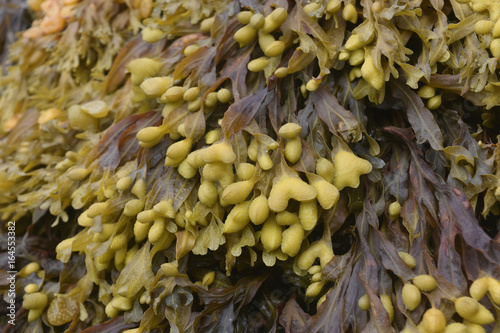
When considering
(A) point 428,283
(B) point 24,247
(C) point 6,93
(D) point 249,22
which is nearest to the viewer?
(A) point 428,283

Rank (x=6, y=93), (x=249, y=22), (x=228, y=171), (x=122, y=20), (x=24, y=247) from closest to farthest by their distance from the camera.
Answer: (x=228, y=171) → (x=249, y=22) → (x=24, y=247) → (x=122, y=20) → (x=6, y=93)

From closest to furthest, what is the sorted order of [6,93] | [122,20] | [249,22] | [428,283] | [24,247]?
[428,283] → [249,22] → [24,247] → [122,20] → [6,93]

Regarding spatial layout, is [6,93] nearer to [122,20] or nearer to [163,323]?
[122,20]

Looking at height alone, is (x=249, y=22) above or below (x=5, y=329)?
above

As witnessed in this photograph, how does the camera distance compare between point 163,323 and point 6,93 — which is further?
point 6,93

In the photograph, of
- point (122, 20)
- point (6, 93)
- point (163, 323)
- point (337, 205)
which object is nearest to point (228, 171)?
point (337, 205)

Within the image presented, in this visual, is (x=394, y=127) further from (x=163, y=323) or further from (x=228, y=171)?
(x=163, y=323)

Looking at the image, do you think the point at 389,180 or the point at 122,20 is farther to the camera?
the point at 122,20

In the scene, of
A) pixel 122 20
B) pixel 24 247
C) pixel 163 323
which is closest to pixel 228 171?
A: pixel 163 323

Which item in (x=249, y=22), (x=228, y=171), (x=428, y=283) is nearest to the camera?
(x=428, y=283)

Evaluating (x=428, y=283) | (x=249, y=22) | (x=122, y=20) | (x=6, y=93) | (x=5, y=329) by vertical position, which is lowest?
(x=5, y=329)
